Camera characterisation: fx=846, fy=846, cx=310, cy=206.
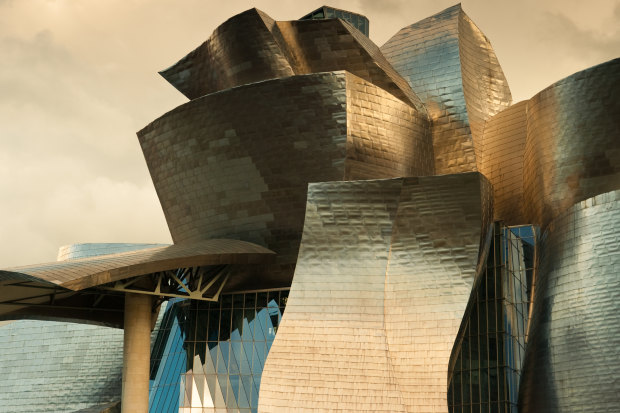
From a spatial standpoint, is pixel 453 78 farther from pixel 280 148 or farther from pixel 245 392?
pixel 245 392

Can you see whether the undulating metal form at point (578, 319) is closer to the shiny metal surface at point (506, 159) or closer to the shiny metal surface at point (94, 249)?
Answer: the shiny metal surface at point (506, 159)

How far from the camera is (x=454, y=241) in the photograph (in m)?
25.6

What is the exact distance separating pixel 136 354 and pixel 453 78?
1591 centimetres

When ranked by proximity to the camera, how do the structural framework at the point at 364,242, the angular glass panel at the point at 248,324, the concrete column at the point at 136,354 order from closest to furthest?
the structural framework at the point at 364,242 → the concrete column at the point at 136,354 → the angular glass panel at the point at 248,324

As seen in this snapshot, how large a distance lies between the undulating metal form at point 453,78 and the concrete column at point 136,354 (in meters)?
12.2

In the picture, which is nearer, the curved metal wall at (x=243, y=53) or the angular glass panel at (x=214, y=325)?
the angular glass panel at (x=214, y=325)

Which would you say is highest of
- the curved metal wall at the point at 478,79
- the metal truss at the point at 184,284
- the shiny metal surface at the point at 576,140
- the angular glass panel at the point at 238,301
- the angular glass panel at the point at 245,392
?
the curved metal wall at the point at 478,79

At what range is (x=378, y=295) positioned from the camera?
25328 mm

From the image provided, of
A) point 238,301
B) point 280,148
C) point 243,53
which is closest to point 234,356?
point 238,301

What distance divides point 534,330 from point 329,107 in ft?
32.6

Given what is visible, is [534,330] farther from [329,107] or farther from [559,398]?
[329,107]

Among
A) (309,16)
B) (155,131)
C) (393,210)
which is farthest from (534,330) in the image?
(309,16)

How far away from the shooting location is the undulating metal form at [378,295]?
24.0 metres

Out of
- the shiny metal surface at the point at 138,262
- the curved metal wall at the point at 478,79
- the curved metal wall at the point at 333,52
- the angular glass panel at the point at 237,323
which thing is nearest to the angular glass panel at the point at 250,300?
the angular glass panel at the point at 237,323
